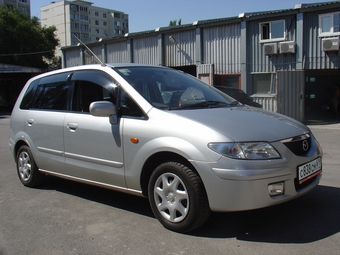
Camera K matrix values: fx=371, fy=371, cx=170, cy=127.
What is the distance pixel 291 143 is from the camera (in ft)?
11.9

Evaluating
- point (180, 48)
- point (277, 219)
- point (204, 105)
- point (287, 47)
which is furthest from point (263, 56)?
point (277, 219)

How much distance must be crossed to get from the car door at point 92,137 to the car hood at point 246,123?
912 millimetres

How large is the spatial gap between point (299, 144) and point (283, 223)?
2.82 ft

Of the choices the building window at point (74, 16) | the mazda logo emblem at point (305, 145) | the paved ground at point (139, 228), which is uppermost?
the building window at point (74, 16)

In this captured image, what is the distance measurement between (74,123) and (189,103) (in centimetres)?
148

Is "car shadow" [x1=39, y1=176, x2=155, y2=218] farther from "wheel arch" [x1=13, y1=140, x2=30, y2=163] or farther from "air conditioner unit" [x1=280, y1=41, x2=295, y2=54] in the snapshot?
"air conditioner unit" [x1=280, y1=41, x2=295, y2=54]

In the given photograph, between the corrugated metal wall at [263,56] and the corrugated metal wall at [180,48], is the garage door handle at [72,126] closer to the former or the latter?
the corrugated metal wall at [263,56]

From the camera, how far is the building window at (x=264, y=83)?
628 inches

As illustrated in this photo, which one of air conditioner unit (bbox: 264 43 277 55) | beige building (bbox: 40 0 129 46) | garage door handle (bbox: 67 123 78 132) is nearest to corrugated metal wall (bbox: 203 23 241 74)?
air conditioner unit (bbox: 264 43 277 55)

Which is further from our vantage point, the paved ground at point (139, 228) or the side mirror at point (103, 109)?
the side mirror at point (103, 109)

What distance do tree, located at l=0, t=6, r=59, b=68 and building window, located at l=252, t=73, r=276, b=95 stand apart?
27.2 m

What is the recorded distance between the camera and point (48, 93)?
5.36 meters

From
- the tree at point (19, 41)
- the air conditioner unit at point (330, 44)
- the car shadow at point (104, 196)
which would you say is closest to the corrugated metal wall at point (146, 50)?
the air conditioner unit at point (330, 44)

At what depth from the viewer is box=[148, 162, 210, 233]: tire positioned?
3.50m
